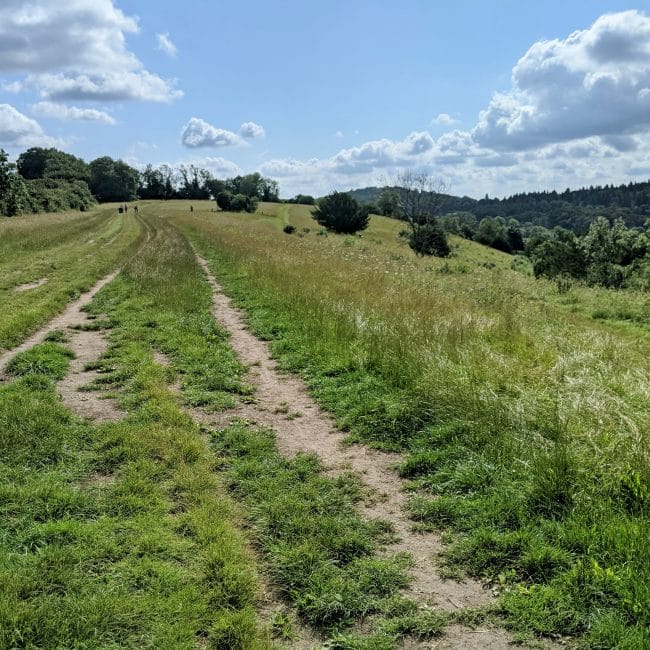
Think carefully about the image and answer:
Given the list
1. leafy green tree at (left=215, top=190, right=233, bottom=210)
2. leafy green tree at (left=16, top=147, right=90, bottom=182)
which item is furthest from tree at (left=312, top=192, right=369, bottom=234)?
leafy green tree at (left=16, top=147, right=90, bottom=182)

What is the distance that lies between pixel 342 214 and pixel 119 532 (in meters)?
73.8

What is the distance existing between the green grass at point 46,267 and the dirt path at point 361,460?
456 centimetres

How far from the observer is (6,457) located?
511 centimetres

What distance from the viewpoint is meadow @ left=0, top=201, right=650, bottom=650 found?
3.23m

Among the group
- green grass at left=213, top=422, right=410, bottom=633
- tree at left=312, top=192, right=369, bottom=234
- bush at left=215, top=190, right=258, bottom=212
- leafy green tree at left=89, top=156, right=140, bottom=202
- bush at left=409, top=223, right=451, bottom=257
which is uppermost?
leafy green tree at left=89, top=156, right=140, bottom=202

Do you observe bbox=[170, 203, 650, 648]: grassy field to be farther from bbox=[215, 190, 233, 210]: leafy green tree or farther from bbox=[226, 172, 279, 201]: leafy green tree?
bbox=[226, 172, 279, 201]: leafy green tree

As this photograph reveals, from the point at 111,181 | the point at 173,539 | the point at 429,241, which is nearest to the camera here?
the point at 173,539

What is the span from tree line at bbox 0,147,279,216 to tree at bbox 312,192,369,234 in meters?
24.6

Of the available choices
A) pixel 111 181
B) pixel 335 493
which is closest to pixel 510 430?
pixel 335 493

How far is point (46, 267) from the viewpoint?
19.7 m

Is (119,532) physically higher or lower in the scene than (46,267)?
lower

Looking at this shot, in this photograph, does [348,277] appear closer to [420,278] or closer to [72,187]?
[420,278]

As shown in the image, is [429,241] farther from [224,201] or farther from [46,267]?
[224,201]

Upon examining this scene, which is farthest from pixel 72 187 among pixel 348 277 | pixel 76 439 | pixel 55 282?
pixel 76 439
